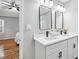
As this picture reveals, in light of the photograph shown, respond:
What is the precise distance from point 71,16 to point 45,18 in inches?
54.4

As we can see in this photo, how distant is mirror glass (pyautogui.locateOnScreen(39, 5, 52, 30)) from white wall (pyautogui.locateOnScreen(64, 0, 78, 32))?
1011mm

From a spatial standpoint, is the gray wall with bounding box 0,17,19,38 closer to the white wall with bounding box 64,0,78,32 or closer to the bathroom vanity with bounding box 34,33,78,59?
the white wall with bounding box 64,0,78,32

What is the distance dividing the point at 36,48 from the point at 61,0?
2.22 meters

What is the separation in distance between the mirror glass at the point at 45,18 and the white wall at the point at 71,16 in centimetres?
101

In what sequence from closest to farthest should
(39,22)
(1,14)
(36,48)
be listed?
(36,48) < (39,22) < (1,14)

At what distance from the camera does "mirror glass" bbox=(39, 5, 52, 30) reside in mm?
2377

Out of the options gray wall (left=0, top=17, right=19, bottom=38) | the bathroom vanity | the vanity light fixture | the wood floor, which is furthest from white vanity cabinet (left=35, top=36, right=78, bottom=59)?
gray wall (left=0, top=17, right=19, bottom=38)

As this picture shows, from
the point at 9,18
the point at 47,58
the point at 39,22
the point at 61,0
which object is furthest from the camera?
the point at 9,18

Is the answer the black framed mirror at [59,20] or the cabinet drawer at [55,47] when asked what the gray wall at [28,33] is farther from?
the black framed mirror at [59,20]

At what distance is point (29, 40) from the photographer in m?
1.88

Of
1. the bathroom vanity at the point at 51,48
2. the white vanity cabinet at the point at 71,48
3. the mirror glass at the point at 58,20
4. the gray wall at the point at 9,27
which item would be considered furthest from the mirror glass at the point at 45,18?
the gray wall at the point at 9,27

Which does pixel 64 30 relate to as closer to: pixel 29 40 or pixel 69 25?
pixel 69 25

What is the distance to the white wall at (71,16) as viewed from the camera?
3309mm

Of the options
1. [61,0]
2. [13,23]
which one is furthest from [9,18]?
[61,0]
